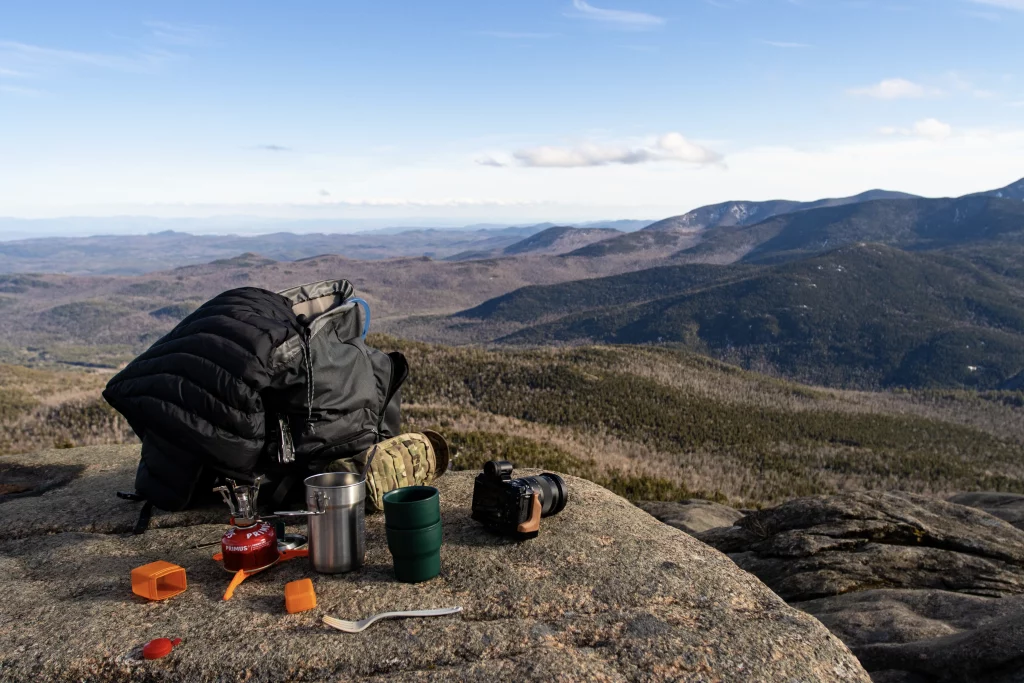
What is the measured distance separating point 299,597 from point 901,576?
9592mm

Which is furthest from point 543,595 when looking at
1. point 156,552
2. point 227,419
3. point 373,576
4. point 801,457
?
point 801,457

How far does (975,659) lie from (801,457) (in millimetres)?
62286

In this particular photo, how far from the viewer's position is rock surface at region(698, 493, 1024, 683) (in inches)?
272

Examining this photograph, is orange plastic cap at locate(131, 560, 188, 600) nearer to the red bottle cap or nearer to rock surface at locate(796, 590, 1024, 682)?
the red bottle cap

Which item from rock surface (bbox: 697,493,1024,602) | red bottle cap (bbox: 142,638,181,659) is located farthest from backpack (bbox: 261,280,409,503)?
rock surface (bbox: 697,493,1024,602)

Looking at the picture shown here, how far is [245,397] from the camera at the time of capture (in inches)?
295

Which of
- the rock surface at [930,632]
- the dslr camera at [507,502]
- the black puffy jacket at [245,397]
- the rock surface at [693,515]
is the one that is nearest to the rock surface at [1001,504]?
the rock surface at [693,515]

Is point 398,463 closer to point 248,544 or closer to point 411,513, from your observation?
point 411,513

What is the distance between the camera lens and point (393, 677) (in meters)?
5.26

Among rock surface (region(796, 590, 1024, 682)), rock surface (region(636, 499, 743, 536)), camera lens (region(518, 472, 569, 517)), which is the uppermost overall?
camera lens (region(518, 472, 569, 517))

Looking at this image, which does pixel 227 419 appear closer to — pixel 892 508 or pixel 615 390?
pixel 892 508

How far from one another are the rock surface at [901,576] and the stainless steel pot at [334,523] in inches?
231

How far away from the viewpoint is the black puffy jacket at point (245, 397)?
7.50m

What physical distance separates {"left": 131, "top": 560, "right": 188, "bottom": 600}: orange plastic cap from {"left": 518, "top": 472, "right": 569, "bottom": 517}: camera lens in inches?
162
